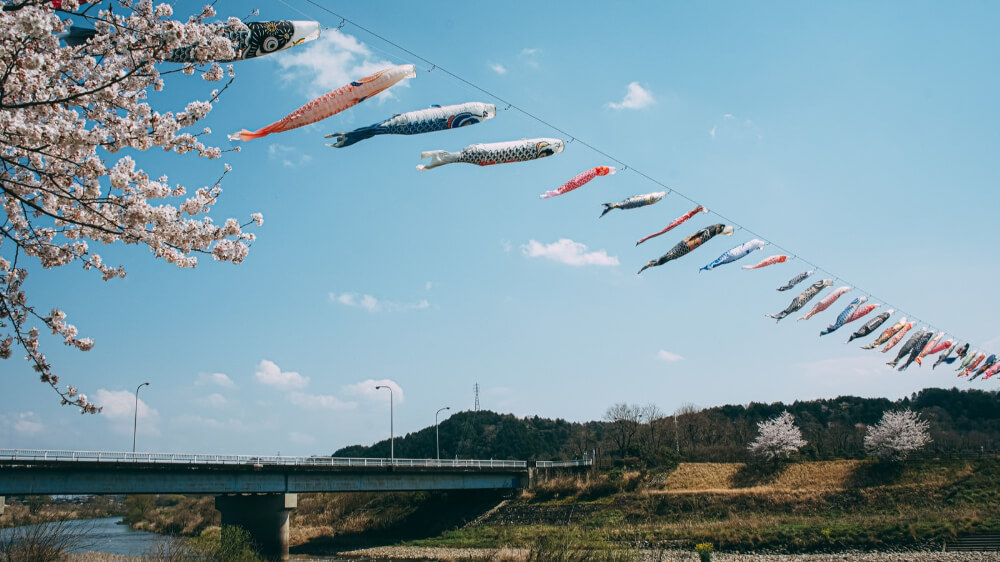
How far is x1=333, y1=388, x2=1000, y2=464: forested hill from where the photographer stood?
80.0 m

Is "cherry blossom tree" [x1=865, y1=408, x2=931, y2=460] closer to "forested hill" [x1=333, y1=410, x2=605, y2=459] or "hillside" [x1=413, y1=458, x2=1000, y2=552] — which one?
"hillside" [x1=413, y1=458, x2=1000, y2=552]

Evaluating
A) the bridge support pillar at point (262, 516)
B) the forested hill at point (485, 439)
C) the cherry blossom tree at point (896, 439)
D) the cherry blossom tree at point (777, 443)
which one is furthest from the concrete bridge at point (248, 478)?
the forested hill at point (485, 439)

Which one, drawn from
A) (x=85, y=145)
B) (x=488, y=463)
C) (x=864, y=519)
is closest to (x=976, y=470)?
(x=864, y=519)

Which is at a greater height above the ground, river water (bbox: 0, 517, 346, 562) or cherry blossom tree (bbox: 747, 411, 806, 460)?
cherry blossom tree (bbox: 747, 411, 806, 460)

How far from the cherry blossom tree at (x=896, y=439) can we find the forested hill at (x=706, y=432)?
2.95 m

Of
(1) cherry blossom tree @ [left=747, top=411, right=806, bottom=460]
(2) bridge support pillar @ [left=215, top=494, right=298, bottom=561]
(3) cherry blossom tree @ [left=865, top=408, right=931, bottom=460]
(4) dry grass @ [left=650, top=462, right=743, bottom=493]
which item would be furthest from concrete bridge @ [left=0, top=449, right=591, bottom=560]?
(3) cherry blossom tree @ [left=865, top=408, right=931, bottom=460]

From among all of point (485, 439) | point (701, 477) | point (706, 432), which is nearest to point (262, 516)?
point (701, 477)

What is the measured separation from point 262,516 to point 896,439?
53287mm

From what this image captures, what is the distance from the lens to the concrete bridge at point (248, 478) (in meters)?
34.5

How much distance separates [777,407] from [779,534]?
91422mm

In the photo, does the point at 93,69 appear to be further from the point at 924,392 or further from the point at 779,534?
the point at 924,392

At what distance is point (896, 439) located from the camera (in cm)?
6009

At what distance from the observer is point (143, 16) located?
7969mm

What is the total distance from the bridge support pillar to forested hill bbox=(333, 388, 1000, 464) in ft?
127
